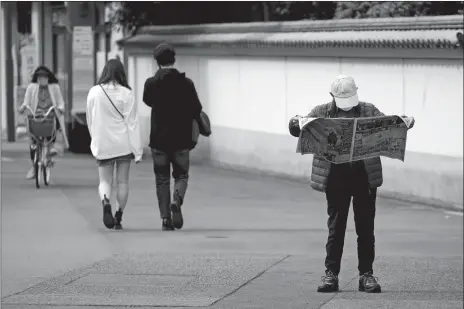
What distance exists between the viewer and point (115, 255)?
10.8 metres

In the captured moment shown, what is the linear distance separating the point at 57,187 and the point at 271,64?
3.91 m

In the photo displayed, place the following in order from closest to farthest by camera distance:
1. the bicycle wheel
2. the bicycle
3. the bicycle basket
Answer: the bicycle wheel → the bicycle → the bicycle basket

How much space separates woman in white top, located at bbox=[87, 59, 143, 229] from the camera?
1240 centimetres

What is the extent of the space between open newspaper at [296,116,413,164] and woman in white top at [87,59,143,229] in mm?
4001

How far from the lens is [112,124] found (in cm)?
1245

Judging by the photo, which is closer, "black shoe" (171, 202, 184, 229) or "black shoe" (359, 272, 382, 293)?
"black shoe" (359, 272, 382, 293)

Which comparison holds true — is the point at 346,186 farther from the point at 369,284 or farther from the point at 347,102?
the point at 369,284

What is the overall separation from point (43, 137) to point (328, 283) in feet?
29.0

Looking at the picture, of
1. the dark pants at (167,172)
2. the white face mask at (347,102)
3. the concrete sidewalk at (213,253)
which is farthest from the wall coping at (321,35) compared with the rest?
the white face mask at (347,102)

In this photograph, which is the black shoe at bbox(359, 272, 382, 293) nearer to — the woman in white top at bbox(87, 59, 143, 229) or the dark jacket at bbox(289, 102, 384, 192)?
the dark jacket at bbox(289, 102, 384, 192)

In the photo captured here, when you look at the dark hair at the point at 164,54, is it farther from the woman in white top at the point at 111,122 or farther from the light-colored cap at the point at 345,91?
the light-colored cap at the point at 345,91

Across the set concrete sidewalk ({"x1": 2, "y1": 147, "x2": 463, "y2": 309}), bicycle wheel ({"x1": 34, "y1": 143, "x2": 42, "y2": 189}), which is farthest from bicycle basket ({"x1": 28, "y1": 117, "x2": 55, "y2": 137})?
concrete sidewalk ({"x1": 2, "y1": 147, "x2": 463, "y2": 309})


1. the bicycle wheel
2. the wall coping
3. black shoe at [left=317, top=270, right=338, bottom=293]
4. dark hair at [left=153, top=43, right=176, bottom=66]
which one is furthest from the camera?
the bicycle wheel

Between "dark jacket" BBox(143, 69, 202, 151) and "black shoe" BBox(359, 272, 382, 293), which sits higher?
"dark jacket" BBox(143, 69, 202, 151)
